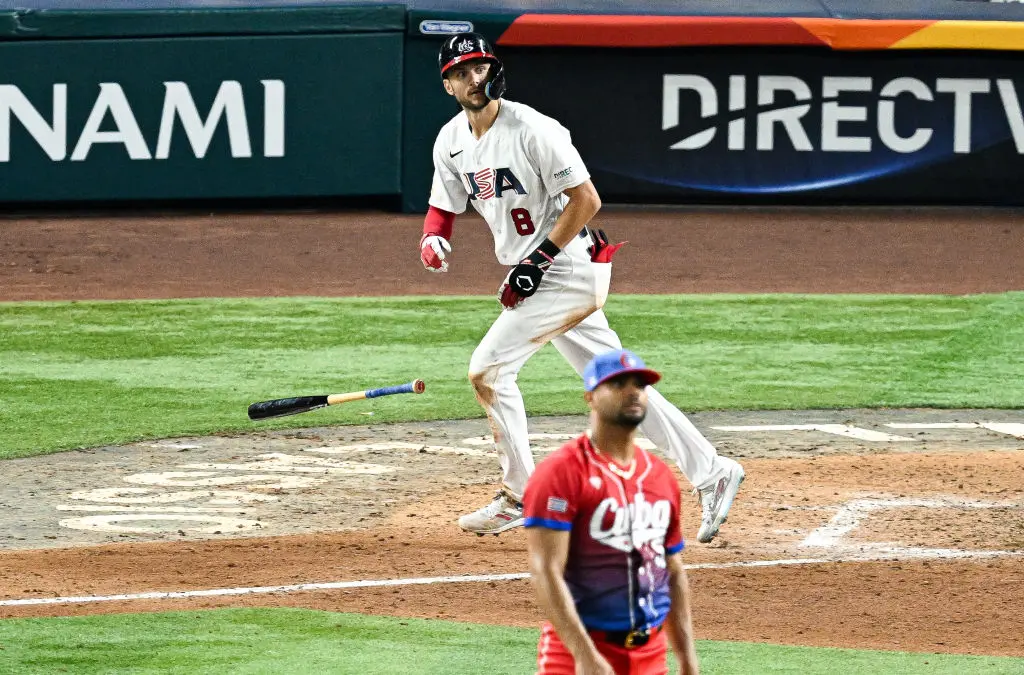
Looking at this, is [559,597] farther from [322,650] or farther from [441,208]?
[441,208]

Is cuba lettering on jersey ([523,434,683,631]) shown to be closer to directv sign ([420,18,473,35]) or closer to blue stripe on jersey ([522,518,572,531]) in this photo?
blue stripe on jersey ([522,518,572,531])

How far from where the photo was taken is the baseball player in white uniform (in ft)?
22.8

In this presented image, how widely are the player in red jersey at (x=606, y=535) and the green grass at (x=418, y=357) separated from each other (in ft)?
19.6

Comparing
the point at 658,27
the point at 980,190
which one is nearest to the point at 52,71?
the point at 658,27

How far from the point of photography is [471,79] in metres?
6.97

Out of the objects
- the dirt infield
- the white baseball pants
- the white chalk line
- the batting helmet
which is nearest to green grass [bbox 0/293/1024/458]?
the dirt infield

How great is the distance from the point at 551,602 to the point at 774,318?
1019 centimetres

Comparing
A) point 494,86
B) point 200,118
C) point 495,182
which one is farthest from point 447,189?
point 200,118

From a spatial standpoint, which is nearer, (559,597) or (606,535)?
(559,597)

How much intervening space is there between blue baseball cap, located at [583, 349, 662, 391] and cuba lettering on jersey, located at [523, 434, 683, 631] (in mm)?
177

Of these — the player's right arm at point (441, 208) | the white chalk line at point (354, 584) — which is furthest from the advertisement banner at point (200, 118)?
the white chalk line at point (354, 584)

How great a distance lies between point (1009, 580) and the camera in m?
6.71

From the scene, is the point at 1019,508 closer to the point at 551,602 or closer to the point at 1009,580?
the point at 1009,580

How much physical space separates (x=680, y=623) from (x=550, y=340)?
9.92 feet
